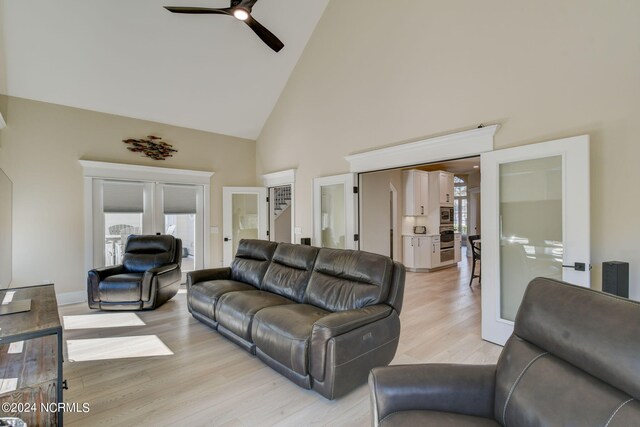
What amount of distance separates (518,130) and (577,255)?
131 centimetres

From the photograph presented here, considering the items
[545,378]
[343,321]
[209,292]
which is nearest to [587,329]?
[545,378]

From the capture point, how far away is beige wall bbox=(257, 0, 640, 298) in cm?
251

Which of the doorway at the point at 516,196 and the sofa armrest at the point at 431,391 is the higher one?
the doorway at the point at 516,196

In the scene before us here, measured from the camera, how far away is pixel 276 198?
7.56 m

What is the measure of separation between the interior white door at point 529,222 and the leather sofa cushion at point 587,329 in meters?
1.61

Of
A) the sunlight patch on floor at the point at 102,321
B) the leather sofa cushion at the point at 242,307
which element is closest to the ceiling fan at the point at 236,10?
the leather sofa cushion at the point at 242,307

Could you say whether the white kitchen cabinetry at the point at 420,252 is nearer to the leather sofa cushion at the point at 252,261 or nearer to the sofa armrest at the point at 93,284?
the leather sofa cushion at the point at 252,261

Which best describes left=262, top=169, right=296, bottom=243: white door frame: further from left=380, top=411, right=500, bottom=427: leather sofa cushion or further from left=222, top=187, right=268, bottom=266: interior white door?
left=380, top=411, right=500, bottom=427: leather sofa cushion

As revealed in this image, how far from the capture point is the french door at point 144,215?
5.14 meters

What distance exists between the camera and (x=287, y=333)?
2.34 meters

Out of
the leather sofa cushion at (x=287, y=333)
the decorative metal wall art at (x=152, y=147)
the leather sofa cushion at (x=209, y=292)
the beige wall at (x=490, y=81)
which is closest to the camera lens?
the leather sofa cushion at (x=287, y=333)

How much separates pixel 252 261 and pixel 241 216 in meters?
2.91

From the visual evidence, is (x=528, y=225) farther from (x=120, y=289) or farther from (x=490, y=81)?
(x=120, y=289)

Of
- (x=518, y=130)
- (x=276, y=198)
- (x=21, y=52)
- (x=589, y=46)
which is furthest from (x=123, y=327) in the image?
(x=589, y=46)
